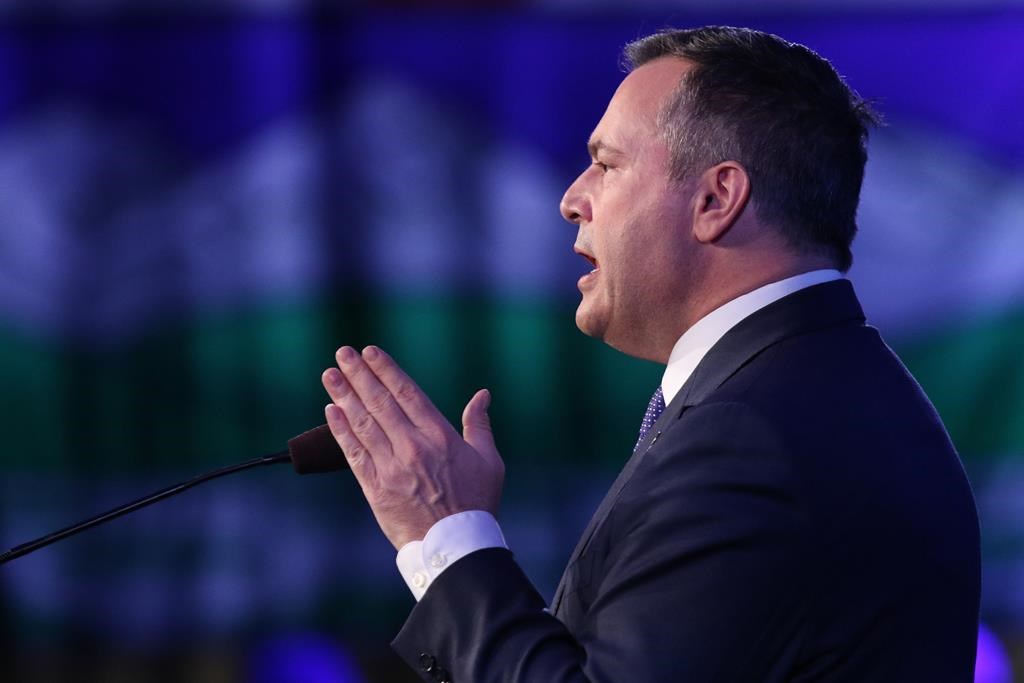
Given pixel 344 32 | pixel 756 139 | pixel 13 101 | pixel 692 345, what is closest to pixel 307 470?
pixel 692 345

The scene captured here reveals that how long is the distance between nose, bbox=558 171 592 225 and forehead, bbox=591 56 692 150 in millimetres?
58

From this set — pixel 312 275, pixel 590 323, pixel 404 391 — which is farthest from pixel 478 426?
pixel 312 275

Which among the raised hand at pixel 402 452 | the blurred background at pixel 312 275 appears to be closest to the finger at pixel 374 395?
the raised hand at pixel 402 452

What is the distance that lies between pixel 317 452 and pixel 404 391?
0.15 metres

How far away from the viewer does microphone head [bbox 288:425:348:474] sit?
127 cm

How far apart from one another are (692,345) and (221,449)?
73.5 inches

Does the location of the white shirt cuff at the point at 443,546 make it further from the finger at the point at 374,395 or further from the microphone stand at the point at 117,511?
the microphone stand at the point at 117,511

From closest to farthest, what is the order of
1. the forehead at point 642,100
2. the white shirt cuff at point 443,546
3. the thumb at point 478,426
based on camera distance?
the white shirt cuff at point 443,546 < the thumb at point 478,426 < the forehead at point 642,100

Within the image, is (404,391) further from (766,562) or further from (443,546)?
(766,562)

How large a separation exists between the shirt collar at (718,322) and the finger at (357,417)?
0.97 ft

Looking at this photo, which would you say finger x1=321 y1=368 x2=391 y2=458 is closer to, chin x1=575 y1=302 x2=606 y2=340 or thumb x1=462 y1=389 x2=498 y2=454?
thumb x1=462 y1=389 x2=498 y2=454

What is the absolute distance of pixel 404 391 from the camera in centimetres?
118

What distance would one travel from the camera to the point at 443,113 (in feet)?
9.68

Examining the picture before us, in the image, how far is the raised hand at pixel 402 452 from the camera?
114 centimetres
